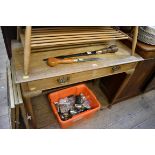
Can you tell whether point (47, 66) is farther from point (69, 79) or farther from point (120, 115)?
point (120, 115)

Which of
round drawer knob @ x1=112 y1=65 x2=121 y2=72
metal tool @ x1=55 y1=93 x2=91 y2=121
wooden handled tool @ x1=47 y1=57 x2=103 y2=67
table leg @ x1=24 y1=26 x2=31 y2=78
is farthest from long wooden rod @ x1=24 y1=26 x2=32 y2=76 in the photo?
metal tool @ x1=55 y1=93 x2=91 y2=121

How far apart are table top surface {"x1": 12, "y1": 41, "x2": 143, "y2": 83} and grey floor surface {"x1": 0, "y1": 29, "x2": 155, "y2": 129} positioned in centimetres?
68

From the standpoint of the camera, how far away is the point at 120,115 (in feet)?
5.12

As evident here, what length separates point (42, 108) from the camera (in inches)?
57.5

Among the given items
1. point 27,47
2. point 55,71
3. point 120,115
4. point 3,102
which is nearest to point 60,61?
point 55,71

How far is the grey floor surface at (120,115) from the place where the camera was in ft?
4.60

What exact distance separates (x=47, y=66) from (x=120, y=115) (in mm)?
1035

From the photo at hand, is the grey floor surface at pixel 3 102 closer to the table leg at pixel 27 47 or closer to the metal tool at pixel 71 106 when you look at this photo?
the metal tool at pixel 71 106

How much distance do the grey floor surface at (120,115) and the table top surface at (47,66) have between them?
68 cm

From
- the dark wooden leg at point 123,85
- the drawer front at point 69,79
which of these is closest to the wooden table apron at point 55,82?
the drawer front at point 69,79

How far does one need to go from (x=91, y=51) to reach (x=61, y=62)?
0.24m

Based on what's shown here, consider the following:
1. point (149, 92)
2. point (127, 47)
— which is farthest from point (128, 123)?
point (127, 47)

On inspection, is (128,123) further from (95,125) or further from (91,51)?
(91,51)

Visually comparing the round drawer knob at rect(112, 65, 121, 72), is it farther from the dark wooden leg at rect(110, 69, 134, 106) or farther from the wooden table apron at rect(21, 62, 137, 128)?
the dark wooden leg at rect(110, 69, 134, 106)
